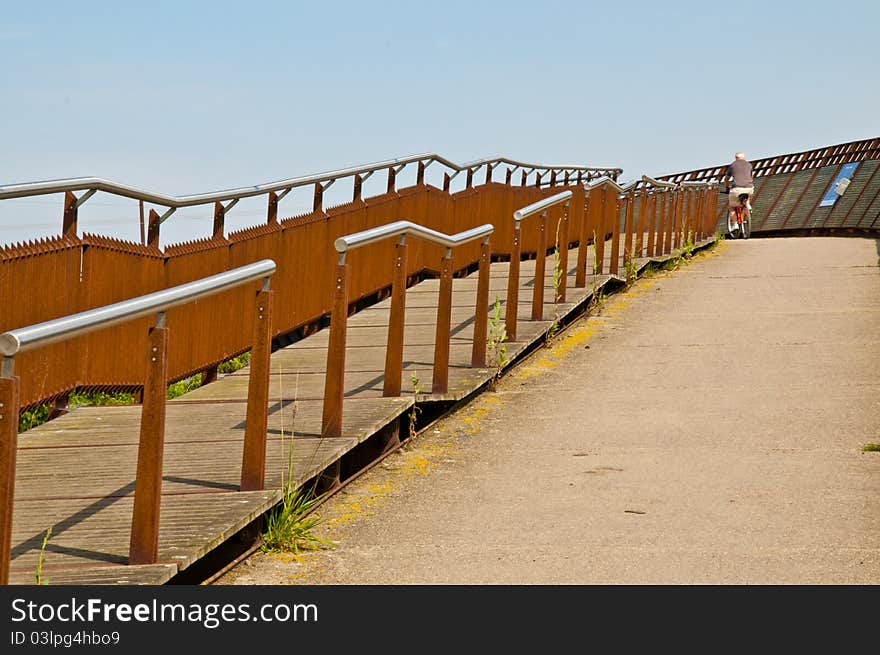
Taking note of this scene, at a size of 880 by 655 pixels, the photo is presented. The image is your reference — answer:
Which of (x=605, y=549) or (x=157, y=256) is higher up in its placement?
(x=157, y=256)

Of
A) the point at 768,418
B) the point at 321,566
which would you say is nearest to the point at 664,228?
the point at 768,418

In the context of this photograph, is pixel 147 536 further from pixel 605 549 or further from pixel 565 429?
pixel 565 429

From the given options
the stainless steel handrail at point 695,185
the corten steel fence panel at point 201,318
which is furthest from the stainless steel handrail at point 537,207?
the stainless steel handrail at point 695,185

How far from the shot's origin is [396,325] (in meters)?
7.41

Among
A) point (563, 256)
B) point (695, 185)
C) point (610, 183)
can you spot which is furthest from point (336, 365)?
point (695, 185)

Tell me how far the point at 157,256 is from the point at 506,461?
2896mm

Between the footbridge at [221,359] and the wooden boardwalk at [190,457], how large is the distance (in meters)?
0.02

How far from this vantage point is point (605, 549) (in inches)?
213

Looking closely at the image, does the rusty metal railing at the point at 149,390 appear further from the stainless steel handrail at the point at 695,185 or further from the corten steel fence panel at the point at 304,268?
the stainless steel handrail at the point at 695,185

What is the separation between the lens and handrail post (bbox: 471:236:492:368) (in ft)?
29.2

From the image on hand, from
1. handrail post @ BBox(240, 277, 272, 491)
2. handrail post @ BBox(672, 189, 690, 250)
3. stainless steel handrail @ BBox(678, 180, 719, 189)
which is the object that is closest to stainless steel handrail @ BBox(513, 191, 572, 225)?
handrail post @ BBox(240, 277, 272, 491)

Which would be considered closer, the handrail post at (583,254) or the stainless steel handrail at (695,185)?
the handrail post at (583,254)

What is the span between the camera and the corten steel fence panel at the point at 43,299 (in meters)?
7.15

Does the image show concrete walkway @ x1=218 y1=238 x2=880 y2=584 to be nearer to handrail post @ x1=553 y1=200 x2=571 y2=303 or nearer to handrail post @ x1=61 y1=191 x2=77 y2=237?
handrail post @ x1=553 y1=200 x2=571 y2=303
